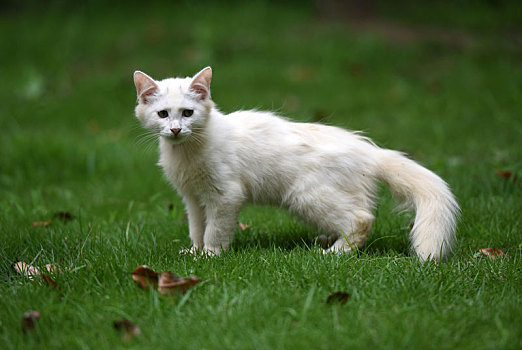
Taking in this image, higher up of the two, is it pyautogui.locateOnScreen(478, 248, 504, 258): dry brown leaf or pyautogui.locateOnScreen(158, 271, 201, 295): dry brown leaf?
pyautogui.locateOnScreen(158, 271, 201, 295): dry brown leaf

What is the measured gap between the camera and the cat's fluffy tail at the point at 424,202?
296 cm

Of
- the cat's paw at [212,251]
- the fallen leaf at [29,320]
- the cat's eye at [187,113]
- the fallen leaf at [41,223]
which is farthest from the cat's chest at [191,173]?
the fallen leaf at [29,320]

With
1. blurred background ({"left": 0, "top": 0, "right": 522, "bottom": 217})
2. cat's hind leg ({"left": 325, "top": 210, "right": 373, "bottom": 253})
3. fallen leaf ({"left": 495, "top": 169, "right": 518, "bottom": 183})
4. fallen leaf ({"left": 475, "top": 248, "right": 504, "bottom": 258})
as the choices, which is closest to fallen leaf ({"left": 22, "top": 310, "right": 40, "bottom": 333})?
cat's hind leg ({"left": 325, "top": 210, "right": 373, "bottom": 253})

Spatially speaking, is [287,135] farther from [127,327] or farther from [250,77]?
[250,77]

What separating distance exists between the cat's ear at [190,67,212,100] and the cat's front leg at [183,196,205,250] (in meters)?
0.68

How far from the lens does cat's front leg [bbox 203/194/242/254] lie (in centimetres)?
327

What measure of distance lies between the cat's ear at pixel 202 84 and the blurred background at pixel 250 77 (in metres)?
1.06

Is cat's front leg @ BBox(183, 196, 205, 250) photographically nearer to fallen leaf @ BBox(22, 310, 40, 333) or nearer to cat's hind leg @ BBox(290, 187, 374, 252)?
cat's hind leg @ BBox(290, 187, 374, 252)

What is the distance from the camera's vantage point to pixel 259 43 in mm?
9570

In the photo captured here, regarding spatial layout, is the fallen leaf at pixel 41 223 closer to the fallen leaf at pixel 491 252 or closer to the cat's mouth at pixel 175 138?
the cat's mouth at pixel 175 138

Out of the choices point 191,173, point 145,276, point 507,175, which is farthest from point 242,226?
point 507,175

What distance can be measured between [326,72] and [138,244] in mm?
6040

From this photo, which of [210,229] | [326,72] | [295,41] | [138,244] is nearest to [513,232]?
[210,229]

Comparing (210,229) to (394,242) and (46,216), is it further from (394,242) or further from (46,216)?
(46,216)
